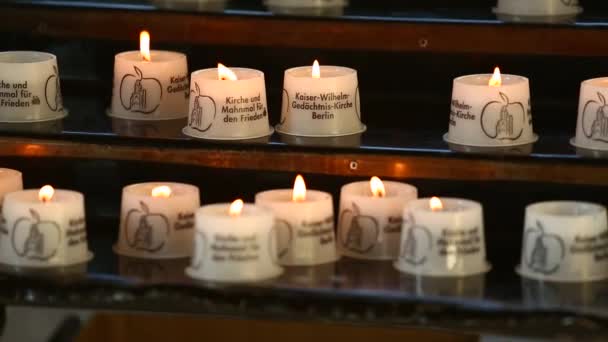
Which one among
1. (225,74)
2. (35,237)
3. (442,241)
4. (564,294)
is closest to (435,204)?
(442,241)

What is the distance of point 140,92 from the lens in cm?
154

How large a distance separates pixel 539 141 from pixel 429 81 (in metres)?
0.17

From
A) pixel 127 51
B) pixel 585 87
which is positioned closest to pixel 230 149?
pixel 127 51

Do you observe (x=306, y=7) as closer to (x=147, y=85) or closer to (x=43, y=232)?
(x=147, y=85)

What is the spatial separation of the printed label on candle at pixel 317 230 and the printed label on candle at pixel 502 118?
0.18m

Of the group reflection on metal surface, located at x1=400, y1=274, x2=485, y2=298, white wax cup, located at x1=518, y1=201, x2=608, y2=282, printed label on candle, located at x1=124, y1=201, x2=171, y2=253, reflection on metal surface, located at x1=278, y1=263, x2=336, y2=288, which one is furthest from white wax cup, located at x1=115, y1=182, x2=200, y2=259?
white wax cup, located at x1=518, y1=201, x2=608, y2=282

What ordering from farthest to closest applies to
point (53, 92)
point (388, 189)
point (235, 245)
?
point (53, 92)
point (388, 189)
point (235, 245)

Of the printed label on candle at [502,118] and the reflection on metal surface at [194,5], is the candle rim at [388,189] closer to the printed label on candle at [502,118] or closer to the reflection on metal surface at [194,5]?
the printed label on candle at [502,118]

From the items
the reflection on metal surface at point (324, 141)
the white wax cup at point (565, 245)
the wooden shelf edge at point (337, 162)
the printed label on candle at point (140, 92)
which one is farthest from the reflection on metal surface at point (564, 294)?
the printed label on candle at point (140, 92)

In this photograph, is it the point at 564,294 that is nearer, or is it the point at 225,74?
the point at 564,294

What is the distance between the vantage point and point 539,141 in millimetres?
1472

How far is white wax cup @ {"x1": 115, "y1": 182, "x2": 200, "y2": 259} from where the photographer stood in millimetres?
1398

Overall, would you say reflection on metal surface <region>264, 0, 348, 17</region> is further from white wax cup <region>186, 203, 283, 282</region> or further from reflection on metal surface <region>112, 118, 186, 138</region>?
white wax cup <region>186, 203, 283, 282</region>

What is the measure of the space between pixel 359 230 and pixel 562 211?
0.60ft
